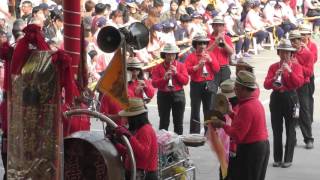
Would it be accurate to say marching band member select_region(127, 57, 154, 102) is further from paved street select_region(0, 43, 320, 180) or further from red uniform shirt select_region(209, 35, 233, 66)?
red uniform shirt select_region(209, 35, 233, 66)

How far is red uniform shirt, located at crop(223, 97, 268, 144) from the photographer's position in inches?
396

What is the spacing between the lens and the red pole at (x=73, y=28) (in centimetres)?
991

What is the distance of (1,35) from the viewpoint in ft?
49.6

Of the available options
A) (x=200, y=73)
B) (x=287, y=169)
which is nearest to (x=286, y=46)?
(x=287, y=169)

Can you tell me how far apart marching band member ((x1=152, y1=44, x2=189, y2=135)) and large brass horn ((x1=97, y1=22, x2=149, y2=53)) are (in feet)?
15.3

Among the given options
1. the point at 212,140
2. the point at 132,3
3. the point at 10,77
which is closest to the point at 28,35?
the point at 10,77

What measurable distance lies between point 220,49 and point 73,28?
6089mm

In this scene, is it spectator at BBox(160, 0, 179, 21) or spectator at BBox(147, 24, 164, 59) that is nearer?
spectator at BBox(147, 24, 164, 59)

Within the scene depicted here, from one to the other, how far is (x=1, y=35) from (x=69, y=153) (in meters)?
6.40

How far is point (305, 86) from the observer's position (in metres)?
15.0

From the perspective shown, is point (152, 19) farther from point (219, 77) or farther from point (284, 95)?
point (284, 95)

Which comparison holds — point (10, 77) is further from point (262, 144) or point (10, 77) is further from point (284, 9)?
point (284, 9)

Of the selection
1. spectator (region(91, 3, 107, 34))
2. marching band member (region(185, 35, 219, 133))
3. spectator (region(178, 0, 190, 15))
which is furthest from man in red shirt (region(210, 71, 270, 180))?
spectator (region(178, 0, 190, 15))

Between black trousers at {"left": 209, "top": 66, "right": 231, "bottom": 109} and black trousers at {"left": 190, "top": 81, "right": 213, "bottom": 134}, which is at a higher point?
black trousers at {"left": 209, "top": 66, "right": 231, "bottom": 109}
